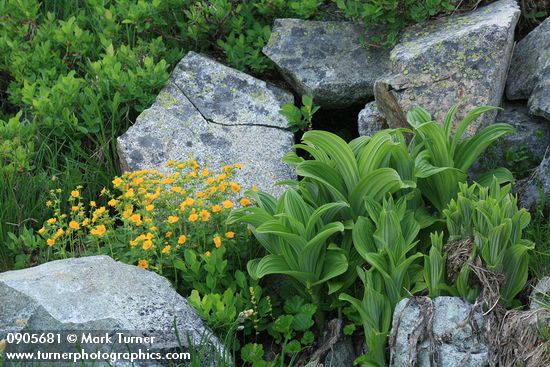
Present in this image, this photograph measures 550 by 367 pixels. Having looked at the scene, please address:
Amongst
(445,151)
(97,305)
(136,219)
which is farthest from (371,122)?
(97,305)

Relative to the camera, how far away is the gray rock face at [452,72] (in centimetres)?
493

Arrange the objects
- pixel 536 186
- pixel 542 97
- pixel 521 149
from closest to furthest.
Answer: pixel 536 186
pixel 542 97
pixel 521 149

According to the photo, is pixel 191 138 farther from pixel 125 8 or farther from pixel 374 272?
pixel 374 272

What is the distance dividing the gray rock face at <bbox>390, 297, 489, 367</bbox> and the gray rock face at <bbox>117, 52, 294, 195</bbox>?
1627 millimetres

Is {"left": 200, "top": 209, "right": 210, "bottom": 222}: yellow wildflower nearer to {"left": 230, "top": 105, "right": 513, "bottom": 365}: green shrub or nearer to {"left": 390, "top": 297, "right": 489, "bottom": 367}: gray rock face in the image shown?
{"left": 230, "top": 105, "right": 513, "bottom": 365}: green shrub

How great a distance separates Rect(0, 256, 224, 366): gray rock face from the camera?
3.74 m

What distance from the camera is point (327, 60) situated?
5703 millimetres

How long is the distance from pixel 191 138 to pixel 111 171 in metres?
0.61

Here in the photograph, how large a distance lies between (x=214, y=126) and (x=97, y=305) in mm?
2056

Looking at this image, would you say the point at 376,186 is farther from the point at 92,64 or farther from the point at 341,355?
the point at 92,64

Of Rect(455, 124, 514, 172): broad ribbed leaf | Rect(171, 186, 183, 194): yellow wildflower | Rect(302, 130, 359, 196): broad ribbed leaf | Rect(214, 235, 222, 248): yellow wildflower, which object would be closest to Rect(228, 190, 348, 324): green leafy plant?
Rect(214, 235, 222, 248): yellow wildflower

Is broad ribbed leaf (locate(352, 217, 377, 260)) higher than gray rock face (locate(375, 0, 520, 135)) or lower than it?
lower

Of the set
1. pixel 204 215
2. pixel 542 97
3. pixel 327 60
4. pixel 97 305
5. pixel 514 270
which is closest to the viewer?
pixel 97 305

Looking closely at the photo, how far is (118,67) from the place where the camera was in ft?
18.4
